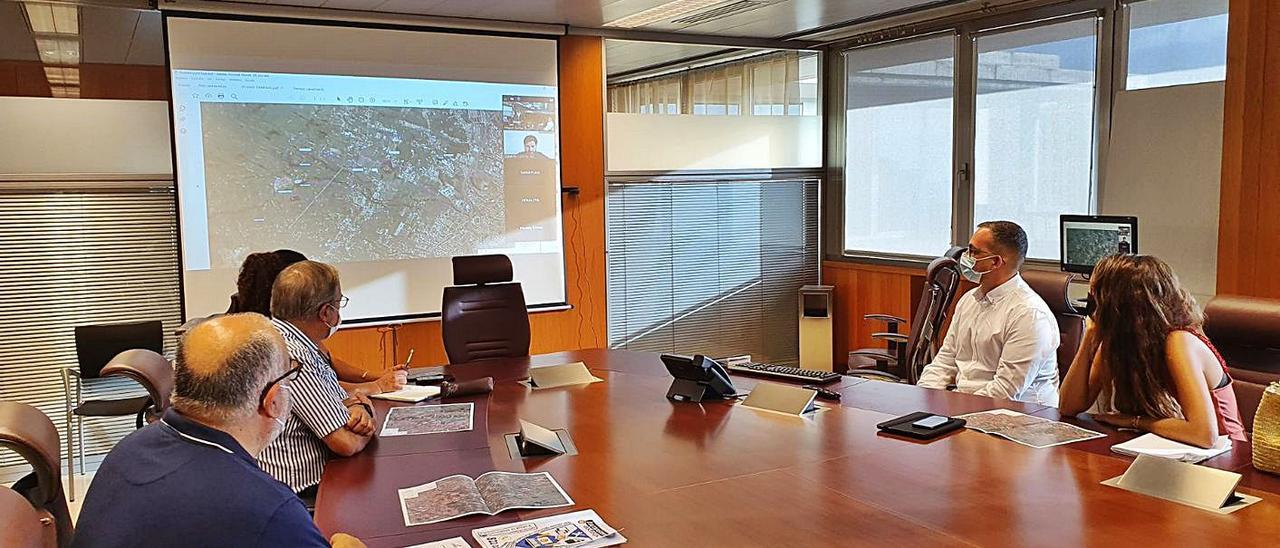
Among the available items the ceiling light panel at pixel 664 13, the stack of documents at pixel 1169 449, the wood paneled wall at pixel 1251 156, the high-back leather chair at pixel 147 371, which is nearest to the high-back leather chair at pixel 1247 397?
the stack of documents at pixel 1169 449

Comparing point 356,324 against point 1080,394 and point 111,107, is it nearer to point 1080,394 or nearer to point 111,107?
point 111,107

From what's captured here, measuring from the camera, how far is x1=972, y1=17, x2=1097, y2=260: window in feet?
18.2

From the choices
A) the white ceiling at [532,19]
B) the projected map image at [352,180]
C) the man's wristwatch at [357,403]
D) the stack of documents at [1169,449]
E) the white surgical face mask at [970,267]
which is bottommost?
the stack of documents at [1169,449]

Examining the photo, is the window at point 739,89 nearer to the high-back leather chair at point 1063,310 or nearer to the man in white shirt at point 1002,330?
the high-back leather chair at point 1063,310

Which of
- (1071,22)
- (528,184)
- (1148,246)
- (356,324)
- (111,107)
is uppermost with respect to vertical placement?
(1071,22)

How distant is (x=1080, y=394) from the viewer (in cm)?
296

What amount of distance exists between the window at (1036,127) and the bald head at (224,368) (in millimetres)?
5035

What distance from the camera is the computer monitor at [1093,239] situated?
467 cm

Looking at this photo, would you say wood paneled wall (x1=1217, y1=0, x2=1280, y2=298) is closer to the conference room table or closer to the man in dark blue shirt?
the conference room table

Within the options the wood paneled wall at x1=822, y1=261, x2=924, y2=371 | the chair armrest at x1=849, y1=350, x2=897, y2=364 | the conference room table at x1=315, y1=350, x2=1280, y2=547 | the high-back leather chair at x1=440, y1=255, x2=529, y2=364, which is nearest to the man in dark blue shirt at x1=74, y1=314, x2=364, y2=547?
the conference room table at x1=315, y1=350, x2=1280, y2=547

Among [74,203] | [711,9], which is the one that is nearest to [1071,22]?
[711,9]

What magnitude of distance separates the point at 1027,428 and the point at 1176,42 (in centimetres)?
321

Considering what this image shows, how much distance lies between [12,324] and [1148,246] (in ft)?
19.7

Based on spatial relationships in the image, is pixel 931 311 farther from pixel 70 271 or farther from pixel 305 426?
pixel 70 271
